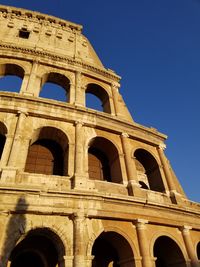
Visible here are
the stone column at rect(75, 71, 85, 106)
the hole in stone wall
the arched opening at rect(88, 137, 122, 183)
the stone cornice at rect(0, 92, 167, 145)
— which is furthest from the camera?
the hole in stone wall

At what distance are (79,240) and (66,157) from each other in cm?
369

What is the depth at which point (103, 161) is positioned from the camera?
12.0 m

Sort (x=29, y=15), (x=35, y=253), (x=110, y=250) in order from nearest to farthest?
(x=35, y=253) < (x=110, y=250) < (x=29, y=15)

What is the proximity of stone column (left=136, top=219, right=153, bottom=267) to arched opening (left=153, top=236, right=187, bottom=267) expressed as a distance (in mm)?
1535

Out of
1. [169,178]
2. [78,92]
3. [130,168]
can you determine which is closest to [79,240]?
[130,168]

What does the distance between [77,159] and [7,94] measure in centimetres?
448

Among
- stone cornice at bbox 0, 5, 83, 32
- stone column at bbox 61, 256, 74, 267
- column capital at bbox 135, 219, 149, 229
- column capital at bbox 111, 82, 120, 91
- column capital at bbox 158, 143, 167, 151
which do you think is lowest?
stone column at bbox 61, 256, 74, 267

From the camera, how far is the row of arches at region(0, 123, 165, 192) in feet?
34.4

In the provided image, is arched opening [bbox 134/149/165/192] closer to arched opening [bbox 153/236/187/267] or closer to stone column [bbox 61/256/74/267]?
arched opening [bbox 153/236/187/267]

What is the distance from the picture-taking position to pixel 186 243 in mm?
9719

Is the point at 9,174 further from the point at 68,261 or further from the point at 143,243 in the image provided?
the point at 143,243

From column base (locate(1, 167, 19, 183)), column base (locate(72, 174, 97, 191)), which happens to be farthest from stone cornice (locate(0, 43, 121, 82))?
column base (locate(1, 167, 19, 183))

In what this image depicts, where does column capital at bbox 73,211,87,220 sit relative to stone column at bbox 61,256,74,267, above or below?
above

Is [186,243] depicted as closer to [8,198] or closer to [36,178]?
[36,178]
